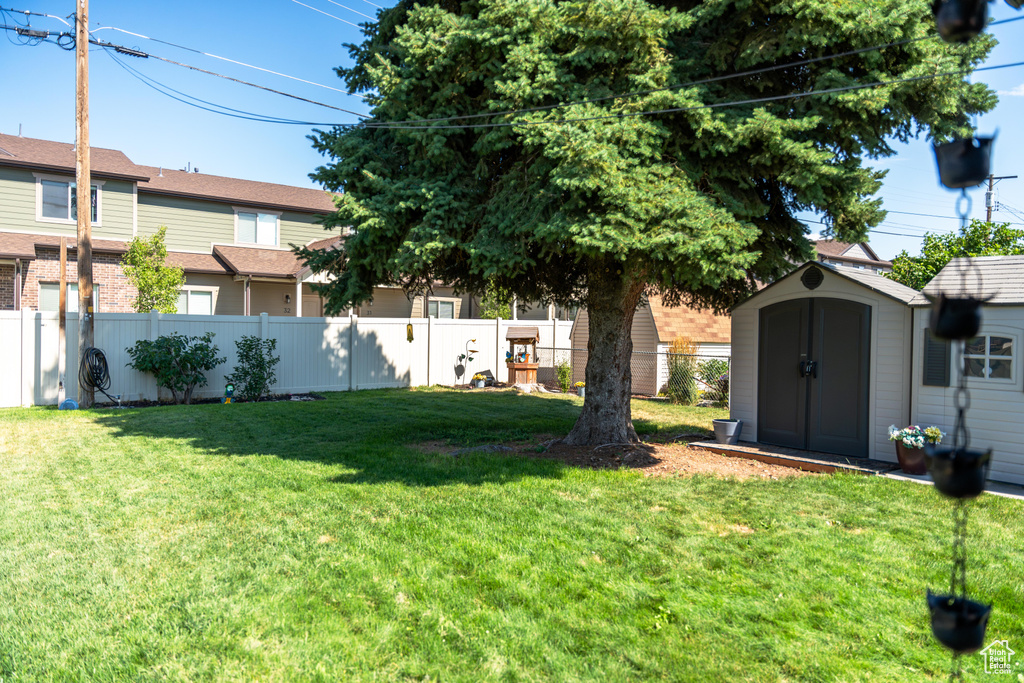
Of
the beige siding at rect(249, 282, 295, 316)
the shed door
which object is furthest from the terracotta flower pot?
the beige siding at rect(249, 282, 295, 316)

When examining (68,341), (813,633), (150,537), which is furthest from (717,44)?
(68,341)

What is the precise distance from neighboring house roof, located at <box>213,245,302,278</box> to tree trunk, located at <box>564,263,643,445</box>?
12959 mm

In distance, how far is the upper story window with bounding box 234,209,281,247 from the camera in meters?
21.2

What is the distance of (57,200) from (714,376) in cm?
1874

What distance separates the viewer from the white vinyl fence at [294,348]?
39.8 feet

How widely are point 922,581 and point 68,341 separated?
14228 millimetres

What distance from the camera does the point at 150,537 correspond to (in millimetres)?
4984

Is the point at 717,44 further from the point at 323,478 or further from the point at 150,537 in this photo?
the point at 150,537

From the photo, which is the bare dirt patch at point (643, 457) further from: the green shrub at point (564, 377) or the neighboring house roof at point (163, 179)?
the neighboring house roof at point (163, 179)

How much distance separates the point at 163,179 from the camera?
819 inches

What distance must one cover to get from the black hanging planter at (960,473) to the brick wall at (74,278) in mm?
19445

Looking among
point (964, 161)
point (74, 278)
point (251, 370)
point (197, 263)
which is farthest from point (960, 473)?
point (74, 278)

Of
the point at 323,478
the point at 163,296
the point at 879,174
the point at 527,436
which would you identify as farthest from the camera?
the point at 163,296

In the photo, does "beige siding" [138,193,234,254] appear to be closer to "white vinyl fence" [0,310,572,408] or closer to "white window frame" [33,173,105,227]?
"white window frame" [33,173,105,227]
